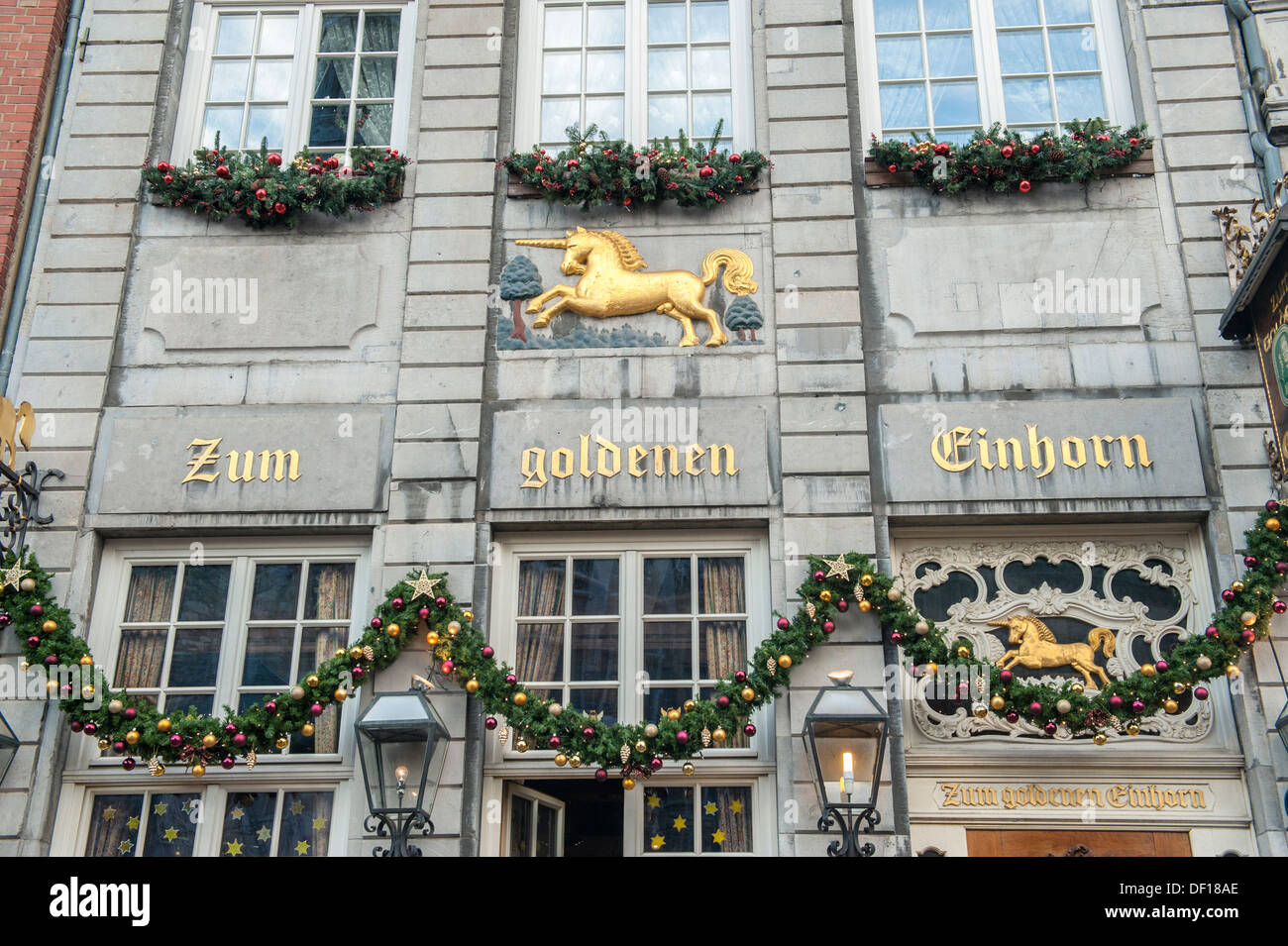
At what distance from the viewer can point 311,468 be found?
9477mm

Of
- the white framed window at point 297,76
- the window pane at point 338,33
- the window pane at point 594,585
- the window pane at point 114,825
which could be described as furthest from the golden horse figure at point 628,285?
the window pane at point 114,825

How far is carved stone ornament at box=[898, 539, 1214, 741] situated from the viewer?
8.84 meters

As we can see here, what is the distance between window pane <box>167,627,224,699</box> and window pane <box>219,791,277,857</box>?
2.86ft

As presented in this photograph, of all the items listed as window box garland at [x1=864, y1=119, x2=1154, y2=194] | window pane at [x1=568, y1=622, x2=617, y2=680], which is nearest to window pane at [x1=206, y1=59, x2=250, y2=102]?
window box garland at [x1=864, y1=119, x2=1154, y2=194]

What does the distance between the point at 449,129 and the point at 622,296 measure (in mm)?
2188

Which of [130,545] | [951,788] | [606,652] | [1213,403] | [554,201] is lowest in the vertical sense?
[951,788]

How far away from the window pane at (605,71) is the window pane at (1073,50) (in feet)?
12.0

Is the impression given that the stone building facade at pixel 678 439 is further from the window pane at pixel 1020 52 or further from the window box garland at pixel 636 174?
the window box garland at pixel 636 174

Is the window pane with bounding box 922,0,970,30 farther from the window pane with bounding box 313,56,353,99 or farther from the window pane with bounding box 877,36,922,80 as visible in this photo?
the window pane with bounding box 313,56,353,99

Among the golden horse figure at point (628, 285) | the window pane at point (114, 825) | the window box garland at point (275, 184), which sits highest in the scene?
the window box garland at point (275, 184)

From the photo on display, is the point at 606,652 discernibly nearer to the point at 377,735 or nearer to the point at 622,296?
the point at 377,735

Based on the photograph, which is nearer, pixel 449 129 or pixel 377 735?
pixel 377 735

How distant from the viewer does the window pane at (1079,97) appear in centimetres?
1061
